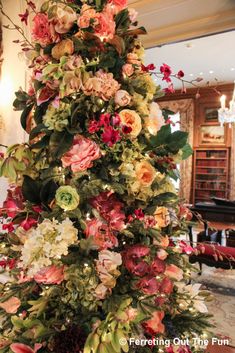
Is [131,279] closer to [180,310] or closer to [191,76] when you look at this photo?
[180,310]

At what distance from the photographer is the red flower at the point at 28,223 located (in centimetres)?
104

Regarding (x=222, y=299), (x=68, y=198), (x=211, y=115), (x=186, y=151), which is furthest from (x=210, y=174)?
(x=68, y=198)

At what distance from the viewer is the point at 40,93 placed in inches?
43.7

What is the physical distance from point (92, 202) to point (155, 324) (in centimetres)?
47

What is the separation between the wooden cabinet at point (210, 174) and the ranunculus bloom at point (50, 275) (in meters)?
7.50

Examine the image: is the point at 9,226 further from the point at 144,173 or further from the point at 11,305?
the point at 144,173

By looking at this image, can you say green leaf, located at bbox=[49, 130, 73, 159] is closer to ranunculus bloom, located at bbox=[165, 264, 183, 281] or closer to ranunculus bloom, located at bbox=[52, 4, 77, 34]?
ranunculus bloom, located at bbox=[52, 4, 77, 34]

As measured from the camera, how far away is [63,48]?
107 centimetres

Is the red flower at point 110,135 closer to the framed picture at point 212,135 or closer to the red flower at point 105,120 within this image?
the red flower at point 105,120

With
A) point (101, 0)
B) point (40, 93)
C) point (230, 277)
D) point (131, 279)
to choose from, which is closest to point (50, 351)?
point (131, 279)

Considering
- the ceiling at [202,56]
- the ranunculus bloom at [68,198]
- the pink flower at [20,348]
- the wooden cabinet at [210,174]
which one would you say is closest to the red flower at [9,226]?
the ranunculus bloom at [68,198]

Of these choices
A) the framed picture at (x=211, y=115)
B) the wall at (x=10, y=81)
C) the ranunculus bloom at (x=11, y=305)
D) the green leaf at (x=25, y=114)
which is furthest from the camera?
the framed picture at (x=211, y=115)

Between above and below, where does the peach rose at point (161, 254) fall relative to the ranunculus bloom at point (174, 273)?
above

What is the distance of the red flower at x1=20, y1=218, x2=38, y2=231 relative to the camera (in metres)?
1.04
